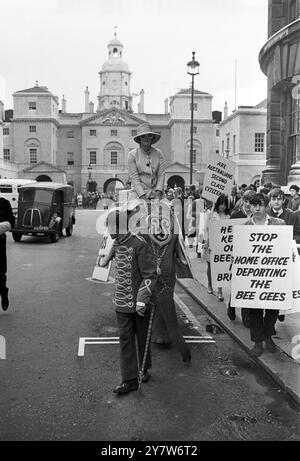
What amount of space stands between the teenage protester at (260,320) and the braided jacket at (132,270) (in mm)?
1742

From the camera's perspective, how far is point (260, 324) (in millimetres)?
5988

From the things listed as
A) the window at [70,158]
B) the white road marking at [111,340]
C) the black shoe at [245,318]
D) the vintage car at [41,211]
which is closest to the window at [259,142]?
the window at [70,158]

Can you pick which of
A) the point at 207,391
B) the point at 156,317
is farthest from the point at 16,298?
the point at 207,391

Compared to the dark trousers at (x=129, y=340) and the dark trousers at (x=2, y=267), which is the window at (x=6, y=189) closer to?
the dark trousers at (x=2, y=267)

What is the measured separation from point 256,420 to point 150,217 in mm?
2291

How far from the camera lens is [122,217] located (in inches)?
191

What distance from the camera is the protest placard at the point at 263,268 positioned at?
5914 millimetres

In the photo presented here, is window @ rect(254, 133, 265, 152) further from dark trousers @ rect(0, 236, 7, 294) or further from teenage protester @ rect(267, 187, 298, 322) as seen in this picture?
dark trousers @ rect(0, 236, 7, 294)

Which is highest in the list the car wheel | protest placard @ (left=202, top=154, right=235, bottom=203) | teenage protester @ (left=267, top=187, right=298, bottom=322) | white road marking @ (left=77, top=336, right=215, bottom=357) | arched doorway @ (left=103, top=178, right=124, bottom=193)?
arched doorway @ (left=103, top=178, right=124, bottom=193)

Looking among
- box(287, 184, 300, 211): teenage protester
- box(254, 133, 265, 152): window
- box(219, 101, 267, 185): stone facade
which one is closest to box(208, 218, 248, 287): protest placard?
box(287, 184, 300, 211): teenage protester

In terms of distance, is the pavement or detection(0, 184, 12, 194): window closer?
the pavement

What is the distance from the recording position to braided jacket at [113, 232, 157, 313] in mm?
4843

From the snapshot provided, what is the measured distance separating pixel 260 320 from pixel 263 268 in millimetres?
605

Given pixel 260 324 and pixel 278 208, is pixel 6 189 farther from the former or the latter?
pixel 260 324
